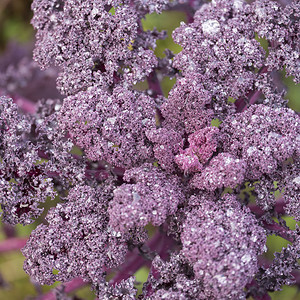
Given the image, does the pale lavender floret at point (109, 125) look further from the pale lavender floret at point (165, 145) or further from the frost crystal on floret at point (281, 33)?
the frost crystal on floret at point (281, 33)

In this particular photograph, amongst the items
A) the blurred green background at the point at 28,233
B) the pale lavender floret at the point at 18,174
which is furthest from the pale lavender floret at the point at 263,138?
the blurred green background at the point at 28,233

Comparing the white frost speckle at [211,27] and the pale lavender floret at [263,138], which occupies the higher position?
the white frost speckle at [211,27]

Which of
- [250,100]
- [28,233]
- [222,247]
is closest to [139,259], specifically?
[222,247]

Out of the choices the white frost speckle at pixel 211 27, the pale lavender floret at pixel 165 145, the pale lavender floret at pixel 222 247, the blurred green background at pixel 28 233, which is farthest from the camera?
the blurred green background at pixel 28 233

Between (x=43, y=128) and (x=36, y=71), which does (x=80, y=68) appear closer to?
(x=43, y=128)

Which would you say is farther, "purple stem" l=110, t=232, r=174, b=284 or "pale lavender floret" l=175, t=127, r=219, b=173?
"purple stem" l=110, t=232, r=174, b=284

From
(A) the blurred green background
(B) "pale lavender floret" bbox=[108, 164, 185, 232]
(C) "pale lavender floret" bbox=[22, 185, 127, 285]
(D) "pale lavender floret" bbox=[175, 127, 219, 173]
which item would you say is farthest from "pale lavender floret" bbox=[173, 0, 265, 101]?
(A) the blurred green background

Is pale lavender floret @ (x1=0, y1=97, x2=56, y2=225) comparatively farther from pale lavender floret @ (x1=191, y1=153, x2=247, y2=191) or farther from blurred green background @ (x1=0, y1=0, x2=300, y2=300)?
blurred green background @ (x1=0, y1=0, x2=300, y2=300)
